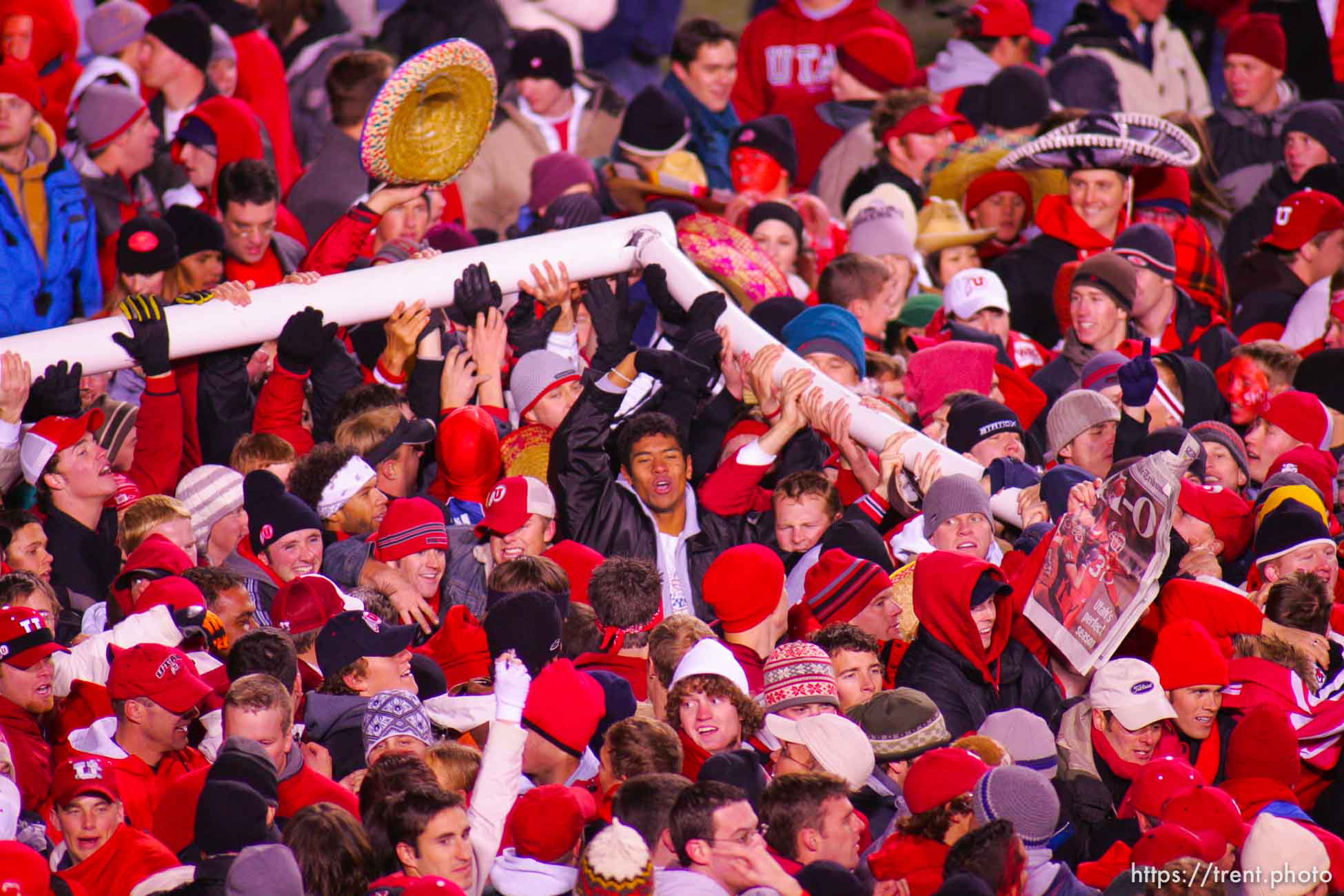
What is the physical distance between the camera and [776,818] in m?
5.73

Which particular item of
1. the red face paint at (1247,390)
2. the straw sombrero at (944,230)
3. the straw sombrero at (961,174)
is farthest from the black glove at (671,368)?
the straw sombrero at (961,174)

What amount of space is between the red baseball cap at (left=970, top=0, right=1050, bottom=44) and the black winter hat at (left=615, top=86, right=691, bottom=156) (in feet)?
9.41

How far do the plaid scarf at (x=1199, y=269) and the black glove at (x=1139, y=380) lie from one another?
204 centimetres

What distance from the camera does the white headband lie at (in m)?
7.80

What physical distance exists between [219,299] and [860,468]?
2442 millimetres

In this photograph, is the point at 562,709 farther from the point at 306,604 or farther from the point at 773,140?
the point at 773,140

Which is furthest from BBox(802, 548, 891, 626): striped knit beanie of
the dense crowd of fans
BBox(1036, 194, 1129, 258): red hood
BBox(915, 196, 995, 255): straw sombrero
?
BBox(915, 196, 995, 255): straw sombrero

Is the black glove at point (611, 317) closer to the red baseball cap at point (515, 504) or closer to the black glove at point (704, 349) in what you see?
the black glove at point (704, 349)

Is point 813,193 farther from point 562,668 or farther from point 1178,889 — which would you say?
point 1178,889

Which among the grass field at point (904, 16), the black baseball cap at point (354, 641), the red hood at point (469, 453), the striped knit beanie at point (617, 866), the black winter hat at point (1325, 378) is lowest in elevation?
the grass field at point (904, 16)

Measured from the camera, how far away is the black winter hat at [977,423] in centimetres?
816

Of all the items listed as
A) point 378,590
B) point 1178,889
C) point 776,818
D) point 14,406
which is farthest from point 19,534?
point 1178,889

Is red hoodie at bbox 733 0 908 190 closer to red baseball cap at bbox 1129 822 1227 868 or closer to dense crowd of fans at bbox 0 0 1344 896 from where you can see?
dense crowd of fans at bbox 0 0 1344 896

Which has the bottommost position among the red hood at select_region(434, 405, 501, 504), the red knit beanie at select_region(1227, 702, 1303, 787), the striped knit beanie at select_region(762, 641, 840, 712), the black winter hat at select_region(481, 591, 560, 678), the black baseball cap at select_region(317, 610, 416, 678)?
the red hood at select_region(434, 405, 501, 504)
